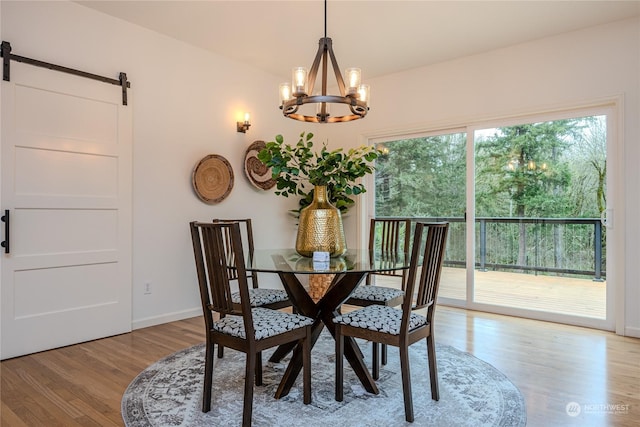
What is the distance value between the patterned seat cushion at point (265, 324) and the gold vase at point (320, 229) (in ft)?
1.85

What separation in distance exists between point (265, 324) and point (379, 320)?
1.93 ft

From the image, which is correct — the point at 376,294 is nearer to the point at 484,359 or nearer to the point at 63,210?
the point at 484,359

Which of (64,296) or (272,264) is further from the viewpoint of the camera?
(64,296)

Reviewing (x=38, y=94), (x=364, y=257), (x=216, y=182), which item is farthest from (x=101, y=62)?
(x=364, y=257)

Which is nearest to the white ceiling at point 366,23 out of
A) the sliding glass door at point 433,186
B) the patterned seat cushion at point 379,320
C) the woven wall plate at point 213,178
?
the sliding glass door at point 433,186

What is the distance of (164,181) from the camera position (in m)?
3.81

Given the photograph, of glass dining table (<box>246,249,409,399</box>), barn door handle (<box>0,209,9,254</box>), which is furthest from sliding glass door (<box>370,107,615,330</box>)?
barn door handle (<box>0,209,9,254</box>)

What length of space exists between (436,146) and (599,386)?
287 cm

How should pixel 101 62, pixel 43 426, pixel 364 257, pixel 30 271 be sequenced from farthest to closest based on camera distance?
pixel 101 62 → pixel 30 271 → pixel 364 257 → pixel 43 426

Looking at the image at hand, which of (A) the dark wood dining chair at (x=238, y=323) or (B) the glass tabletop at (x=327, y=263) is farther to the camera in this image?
(B) the glass tabletop at (x=327, y=263)

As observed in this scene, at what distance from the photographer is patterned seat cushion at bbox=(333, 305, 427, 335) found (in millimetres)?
2066

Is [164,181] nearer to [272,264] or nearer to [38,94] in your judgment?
[38,94]

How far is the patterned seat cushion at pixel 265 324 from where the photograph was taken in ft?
6.53

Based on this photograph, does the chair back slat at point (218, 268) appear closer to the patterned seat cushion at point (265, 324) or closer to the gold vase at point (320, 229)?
the patterned seat cushion at point (265, 324)
